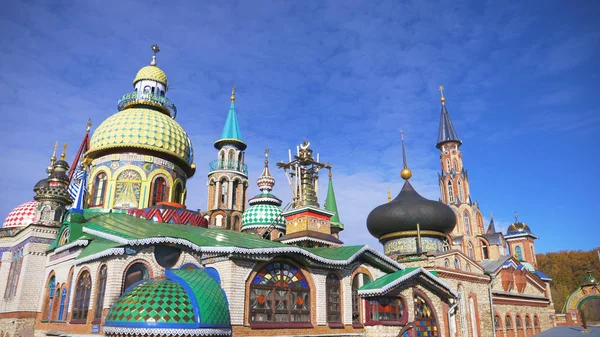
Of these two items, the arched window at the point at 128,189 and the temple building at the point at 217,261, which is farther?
the arched window at the point at 128,189

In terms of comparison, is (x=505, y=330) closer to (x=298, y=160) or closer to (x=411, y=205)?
(x=411, y=205)

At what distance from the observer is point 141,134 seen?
2469 centimetres

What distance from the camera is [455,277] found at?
22.0 meters

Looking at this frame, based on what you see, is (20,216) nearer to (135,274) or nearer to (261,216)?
(261,216)

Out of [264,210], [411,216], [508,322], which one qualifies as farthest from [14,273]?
[508,322]

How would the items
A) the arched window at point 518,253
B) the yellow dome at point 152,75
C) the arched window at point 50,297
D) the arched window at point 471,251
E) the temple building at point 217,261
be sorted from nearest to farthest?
the temple building at point 217,261 < the arched window at point 50,297 < the yellow dome at point 152,75 < the arched window at point 471,251 < the arched window at point 518,253

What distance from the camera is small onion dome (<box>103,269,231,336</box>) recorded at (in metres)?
11.4

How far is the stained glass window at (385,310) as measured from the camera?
17.6 metres

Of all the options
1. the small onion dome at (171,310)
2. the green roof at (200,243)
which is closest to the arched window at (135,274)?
the green roof at (200,243)

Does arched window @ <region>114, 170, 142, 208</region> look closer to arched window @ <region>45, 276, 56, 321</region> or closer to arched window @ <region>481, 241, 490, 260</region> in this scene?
arched window @ <region>45, 276, 56, 321</region>

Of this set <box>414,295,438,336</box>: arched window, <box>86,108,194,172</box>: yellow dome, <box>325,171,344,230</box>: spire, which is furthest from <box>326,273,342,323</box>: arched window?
<box>325,171,344,230</box>: spire

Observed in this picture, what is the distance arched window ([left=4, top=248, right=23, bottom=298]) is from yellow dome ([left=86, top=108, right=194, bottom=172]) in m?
6.12

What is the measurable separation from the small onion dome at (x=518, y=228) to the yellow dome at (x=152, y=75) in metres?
37.6

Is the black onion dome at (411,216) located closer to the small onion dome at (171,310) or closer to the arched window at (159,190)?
the arched window at (159,190)
